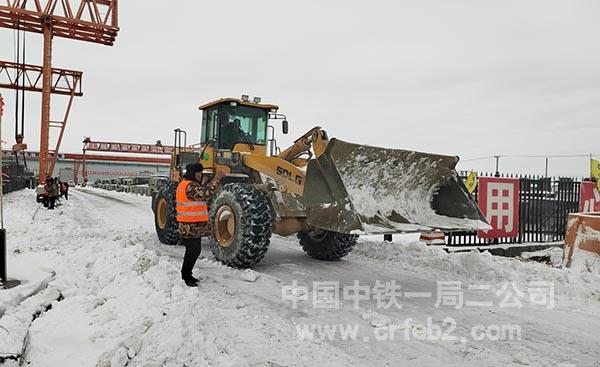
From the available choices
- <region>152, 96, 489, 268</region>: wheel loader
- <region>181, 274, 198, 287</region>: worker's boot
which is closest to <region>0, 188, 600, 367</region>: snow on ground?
<region>181, 274, 198, 287</region>: worker's boot

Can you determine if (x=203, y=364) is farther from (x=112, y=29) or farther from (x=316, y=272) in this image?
(x=112, y=29)

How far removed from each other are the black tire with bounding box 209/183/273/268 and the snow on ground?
8.9 inches

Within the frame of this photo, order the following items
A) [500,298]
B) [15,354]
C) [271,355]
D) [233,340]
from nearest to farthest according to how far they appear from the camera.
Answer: [15,354], [271,355], [233,340], [500,298]

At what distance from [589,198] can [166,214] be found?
37.6 ft

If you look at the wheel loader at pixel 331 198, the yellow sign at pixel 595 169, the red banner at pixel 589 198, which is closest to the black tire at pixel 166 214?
the wheel loader at pixel 331 198

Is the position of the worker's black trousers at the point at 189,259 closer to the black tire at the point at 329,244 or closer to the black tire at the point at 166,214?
the black tire at the point at 329,244

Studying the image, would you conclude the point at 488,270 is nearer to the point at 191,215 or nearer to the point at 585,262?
the point at 585,262

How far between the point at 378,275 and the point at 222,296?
247 cm

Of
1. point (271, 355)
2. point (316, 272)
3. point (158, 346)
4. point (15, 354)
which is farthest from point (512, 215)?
point (15, 354)

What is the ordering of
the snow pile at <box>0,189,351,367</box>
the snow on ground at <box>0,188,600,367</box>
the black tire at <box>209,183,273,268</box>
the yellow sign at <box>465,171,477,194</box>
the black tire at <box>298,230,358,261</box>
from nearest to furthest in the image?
the snow pile at <box>0,189,351,367</box> < the snow on ground at <box>0,188,600,367</box> < the black tire at <box>209,183,273,268</box> < the black tire at <box>298,230,358,261</box> < the yellow sign at <box>465,171,477,194</box>

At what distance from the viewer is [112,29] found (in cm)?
2030

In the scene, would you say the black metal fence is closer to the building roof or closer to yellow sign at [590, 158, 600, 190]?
yellow sign at [590, 158, 600, 190]

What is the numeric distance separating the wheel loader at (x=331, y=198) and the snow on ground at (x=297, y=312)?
0.53 meters

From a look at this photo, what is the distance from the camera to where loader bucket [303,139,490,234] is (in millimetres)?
5297
